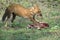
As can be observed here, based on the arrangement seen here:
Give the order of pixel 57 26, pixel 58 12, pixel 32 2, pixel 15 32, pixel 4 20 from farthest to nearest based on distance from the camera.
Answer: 1. pixel 32 2
2. pixel 58 12
3. pixel 4 20
4. pixel 57 26
5. pixel 15 32

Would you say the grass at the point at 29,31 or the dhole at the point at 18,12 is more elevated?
the dhole at the point at 18,12

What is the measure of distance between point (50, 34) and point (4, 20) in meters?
2.66

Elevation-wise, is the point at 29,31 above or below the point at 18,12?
below

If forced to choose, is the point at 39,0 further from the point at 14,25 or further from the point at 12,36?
the point at 12,36

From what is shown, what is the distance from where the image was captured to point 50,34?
973 centimetres

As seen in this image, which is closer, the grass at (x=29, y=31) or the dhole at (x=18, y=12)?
the grass at (x=29, y=31)

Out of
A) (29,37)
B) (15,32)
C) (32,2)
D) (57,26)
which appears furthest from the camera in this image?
(32,2)

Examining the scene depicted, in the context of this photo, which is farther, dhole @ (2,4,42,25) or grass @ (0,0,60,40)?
dhole @ (2,4,42,25)

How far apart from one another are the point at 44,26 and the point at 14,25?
47.7 inches

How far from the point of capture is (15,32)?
999 cm

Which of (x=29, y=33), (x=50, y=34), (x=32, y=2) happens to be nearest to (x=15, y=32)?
(x=29, y=33)

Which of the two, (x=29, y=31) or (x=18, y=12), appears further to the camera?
(x=18, y=12)

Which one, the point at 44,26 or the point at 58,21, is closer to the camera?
the point at 44,26

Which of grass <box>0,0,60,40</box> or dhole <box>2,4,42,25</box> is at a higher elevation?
dhole <box>2,4,42,25</box>
